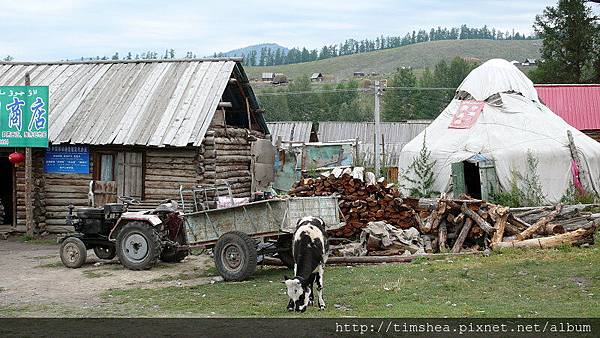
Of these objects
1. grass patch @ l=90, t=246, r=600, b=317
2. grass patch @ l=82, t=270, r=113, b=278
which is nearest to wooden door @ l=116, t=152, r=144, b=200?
grass patch @ l=82, t=270, r=113, b=278

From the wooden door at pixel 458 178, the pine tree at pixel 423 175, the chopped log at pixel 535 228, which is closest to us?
the chopped log at pixel 535 228

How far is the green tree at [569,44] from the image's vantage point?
149ft

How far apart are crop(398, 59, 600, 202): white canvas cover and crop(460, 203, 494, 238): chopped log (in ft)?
22.0

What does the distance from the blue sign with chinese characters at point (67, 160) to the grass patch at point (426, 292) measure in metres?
8.71

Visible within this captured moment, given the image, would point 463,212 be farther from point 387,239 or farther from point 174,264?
point 174,264

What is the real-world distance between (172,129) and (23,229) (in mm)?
5476

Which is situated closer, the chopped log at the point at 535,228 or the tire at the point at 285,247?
the tire at the point at 285,247

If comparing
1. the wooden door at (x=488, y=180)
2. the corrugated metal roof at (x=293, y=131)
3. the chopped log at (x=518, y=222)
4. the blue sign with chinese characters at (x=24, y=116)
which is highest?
the corrugated metal roof at (x=293, y=131)

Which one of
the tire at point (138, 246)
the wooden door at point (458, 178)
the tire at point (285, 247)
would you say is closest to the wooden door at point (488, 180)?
the wooden door at point (458, 178)

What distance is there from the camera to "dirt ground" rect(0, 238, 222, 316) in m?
12.5

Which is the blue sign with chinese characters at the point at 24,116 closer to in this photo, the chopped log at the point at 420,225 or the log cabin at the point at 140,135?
the log cabin at the point at 140,135

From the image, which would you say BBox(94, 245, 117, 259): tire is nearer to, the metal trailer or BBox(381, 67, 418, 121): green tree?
the metal trailer

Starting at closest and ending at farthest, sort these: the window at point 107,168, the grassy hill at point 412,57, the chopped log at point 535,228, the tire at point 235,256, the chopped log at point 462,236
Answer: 1. the tire at point 235,256
2. the chopped log at point 535,228
3. the chopped log at point 462,236
4. the window at point 107,168
5. the grassy hill at point 412,57

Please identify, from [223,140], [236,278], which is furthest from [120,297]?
[223,140]
